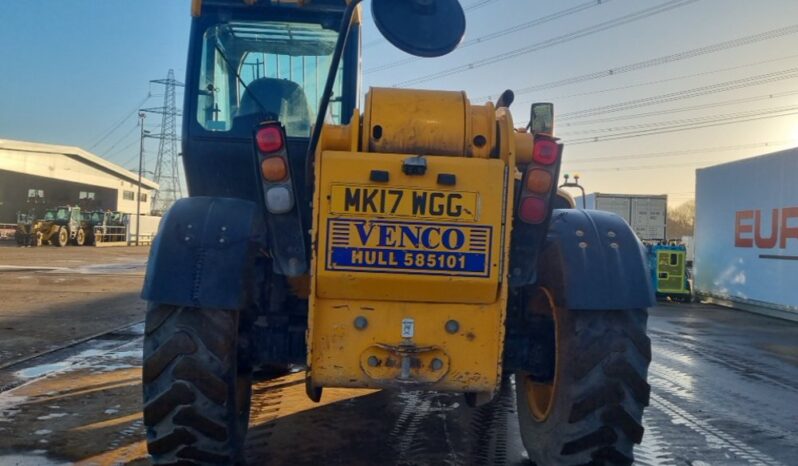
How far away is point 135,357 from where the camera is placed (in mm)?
8531

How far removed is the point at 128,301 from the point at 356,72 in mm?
11519

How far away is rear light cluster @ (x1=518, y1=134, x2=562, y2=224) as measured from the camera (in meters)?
3.53

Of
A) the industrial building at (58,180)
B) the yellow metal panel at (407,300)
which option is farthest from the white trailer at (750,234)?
the industrial building at (58,180)

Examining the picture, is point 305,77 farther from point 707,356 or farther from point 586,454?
point 707,356

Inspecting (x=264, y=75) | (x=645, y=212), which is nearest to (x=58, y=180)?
(x=645, y=212)

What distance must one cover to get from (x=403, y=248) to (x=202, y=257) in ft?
3.44

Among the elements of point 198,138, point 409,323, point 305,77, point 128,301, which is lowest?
point 128,301

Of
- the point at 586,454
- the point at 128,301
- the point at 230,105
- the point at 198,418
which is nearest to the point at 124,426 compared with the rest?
the point at 198,418

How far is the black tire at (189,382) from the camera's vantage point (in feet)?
11.8

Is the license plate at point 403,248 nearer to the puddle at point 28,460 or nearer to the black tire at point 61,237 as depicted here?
the puddle at point 28,460

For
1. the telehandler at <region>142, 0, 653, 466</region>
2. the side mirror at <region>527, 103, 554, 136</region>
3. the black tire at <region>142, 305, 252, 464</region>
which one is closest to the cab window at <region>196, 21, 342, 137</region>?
the telehandler at <region>142, 0, 653, 466</region>

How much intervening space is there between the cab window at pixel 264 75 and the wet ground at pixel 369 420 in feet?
7.46

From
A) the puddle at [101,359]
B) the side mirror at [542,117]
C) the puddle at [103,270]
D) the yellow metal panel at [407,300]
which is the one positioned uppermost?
the side mirror at [542,117]

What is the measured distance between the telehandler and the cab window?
53.3 inches
